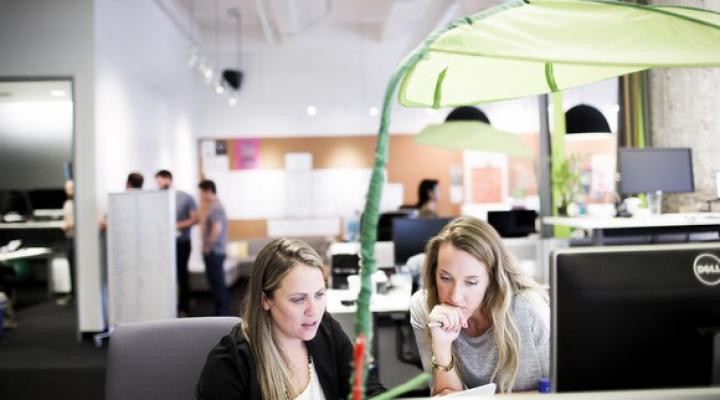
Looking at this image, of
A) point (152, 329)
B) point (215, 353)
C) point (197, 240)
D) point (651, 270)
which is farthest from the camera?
point (197, 240)

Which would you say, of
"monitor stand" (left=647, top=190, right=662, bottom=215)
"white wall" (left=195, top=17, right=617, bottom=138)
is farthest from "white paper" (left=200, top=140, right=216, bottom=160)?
"monitor stand" (left=647, top=190, right=662, bottom=215)

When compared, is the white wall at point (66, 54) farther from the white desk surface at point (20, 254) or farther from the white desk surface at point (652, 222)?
the white desk surface at point (652, 222)

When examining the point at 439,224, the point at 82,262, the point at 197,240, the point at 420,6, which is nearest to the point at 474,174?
the point at 420,6

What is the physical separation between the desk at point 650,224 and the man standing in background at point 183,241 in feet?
12.9

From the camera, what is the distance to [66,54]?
542cm

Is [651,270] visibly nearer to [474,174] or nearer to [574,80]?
[574,80]

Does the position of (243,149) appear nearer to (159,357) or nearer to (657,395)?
(159,357)

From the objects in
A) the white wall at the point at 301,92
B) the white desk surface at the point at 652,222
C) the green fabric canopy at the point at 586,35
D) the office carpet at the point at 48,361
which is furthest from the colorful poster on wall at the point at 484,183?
the green fabric canopy at the point at 586,35

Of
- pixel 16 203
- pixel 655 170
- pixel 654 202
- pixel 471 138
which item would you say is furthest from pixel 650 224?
pixel 16 203

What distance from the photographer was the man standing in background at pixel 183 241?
6445 mm

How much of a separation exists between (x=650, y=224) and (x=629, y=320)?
10.9 ft

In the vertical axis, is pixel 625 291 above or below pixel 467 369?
above

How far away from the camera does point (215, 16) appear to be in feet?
27.6

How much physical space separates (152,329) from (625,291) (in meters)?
1.36
